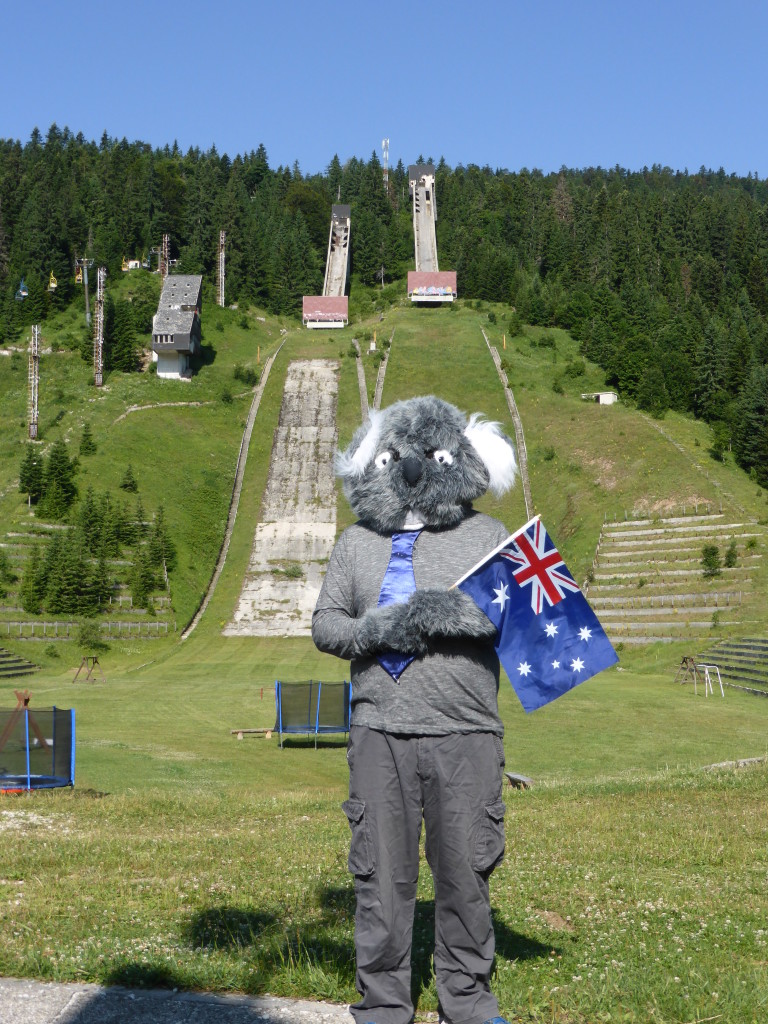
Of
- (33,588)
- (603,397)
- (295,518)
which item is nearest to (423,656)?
(33,588)

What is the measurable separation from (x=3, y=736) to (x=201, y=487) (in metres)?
46.1

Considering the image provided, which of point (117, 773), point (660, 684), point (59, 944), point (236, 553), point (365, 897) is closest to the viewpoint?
point (365, 897)

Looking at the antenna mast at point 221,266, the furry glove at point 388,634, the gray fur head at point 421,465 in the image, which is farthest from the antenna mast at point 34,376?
the furry glove at point 388,634

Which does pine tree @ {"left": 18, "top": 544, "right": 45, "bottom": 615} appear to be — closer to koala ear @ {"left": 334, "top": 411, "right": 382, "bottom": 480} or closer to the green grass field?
the green grass field

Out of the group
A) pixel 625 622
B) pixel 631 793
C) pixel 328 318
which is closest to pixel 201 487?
pixel 625 622

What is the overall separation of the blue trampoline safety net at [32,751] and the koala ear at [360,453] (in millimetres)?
10134

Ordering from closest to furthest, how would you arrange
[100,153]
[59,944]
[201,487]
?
1. [59,944]
2. [201,487]
3. [100,153]

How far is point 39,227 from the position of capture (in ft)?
349

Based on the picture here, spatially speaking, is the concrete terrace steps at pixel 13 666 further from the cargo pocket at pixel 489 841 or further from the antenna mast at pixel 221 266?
the antenna mast at pixel 221 266

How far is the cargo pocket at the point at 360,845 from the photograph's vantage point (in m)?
5.02

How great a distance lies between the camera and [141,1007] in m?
4.87

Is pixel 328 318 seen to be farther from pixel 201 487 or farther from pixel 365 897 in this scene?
pixel 365 897

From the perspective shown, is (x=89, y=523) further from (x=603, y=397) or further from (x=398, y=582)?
(x=398, y=582)

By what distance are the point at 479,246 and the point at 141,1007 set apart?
4774 inches
